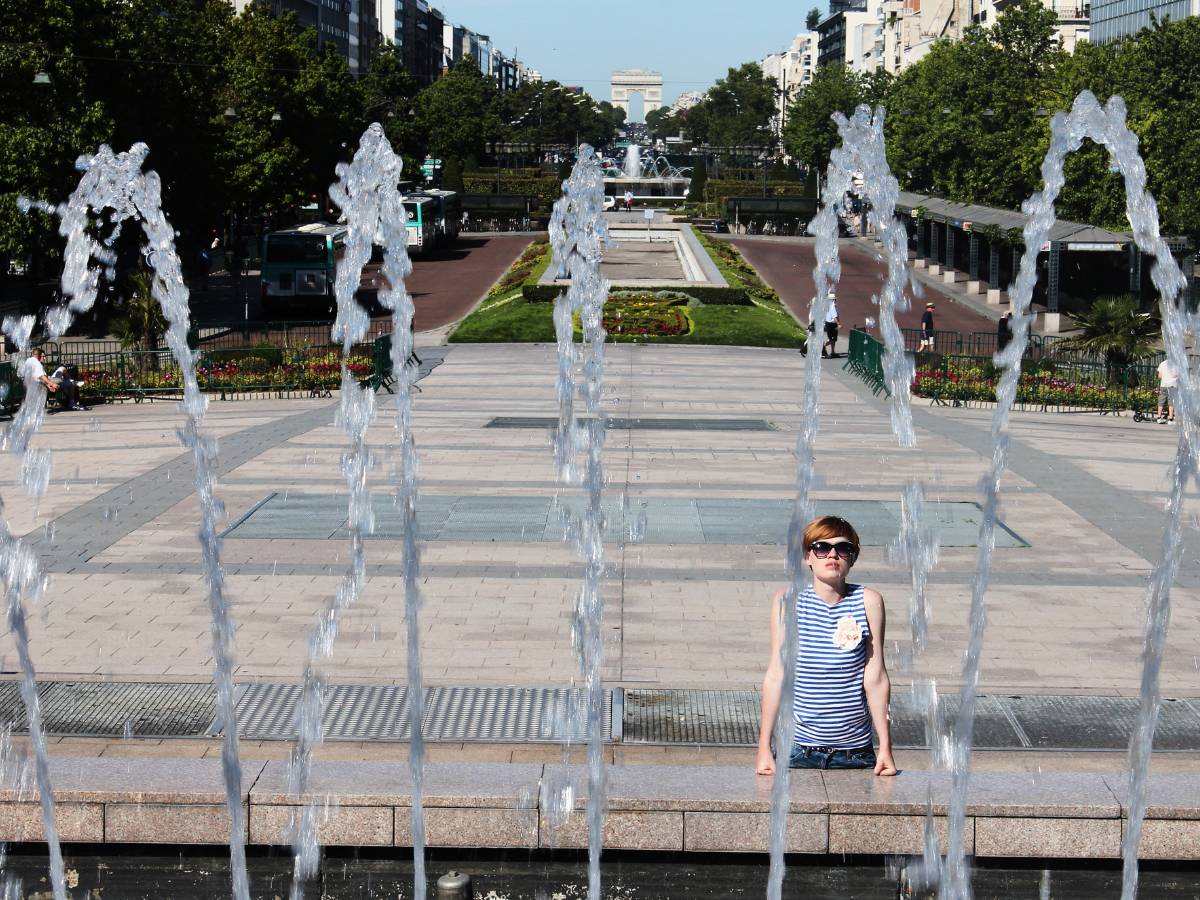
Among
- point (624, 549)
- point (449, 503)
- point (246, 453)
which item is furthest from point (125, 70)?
point (624, 549)

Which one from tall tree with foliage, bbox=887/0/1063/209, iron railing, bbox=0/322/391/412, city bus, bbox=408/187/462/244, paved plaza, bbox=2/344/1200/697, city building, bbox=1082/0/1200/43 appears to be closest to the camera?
paved plaza, bbox=2/344/1200/697

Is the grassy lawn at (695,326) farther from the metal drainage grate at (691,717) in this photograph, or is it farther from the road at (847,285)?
the metal drainage grate at (691,717)

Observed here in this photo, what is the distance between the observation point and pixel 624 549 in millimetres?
14352

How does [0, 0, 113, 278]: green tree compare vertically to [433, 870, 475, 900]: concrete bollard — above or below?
above

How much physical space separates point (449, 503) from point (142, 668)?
20.3 ft

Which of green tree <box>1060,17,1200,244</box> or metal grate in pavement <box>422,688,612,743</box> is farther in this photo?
green tree <box>1060,17,1200,244</box>

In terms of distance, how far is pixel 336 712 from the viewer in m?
9.55

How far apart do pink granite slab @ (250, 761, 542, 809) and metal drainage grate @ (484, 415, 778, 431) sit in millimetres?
14479

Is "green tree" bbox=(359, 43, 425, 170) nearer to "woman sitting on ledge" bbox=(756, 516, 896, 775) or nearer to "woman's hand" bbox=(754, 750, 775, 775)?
"woman's hand" bbox=(754, 750, 775, 775)

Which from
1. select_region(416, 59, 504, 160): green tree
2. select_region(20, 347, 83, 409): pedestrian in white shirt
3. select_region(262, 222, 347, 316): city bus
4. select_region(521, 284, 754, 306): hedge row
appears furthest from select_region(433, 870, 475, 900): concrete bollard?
select_region(416, 59, 504, 160): green tree

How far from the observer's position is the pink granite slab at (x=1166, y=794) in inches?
287

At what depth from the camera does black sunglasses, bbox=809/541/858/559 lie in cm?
689

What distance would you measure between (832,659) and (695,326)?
29796mm

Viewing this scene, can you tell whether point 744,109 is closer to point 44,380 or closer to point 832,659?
point 44,380
